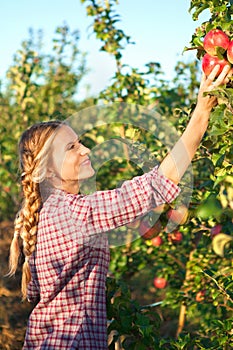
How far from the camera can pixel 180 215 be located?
8.30 ft

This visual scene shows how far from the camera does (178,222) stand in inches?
102

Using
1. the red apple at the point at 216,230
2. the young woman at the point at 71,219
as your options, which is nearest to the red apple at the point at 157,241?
the red apple at the point at 216,230

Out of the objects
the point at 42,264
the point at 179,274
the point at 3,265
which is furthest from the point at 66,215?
the point at 3,265

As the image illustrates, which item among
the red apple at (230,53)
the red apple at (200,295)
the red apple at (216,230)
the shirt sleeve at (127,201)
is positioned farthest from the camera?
the red apple at (200,295)

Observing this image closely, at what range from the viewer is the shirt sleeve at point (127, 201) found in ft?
6.70

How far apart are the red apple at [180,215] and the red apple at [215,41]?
72cm

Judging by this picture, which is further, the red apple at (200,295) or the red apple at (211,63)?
the red apple at (200,295)

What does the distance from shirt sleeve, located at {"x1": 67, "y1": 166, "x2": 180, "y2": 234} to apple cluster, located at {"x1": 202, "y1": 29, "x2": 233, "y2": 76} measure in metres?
0.37

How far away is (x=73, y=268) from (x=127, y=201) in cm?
33

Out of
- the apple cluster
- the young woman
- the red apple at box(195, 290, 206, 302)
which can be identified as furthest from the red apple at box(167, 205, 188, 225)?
the red apple at box(195, 290, 206, 302)

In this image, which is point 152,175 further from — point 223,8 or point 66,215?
point 223,8

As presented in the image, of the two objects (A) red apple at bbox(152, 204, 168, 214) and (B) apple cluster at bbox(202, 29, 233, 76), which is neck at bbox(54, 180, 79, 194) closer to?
(A) red apple at bbox(152, 204, 168, 214)

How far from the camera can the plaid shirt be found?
2.11m

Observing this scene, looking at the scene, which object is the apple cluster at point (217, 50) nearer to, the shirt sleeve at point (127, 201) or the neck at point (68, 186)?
the shirt sleeve at point (127, 201)
